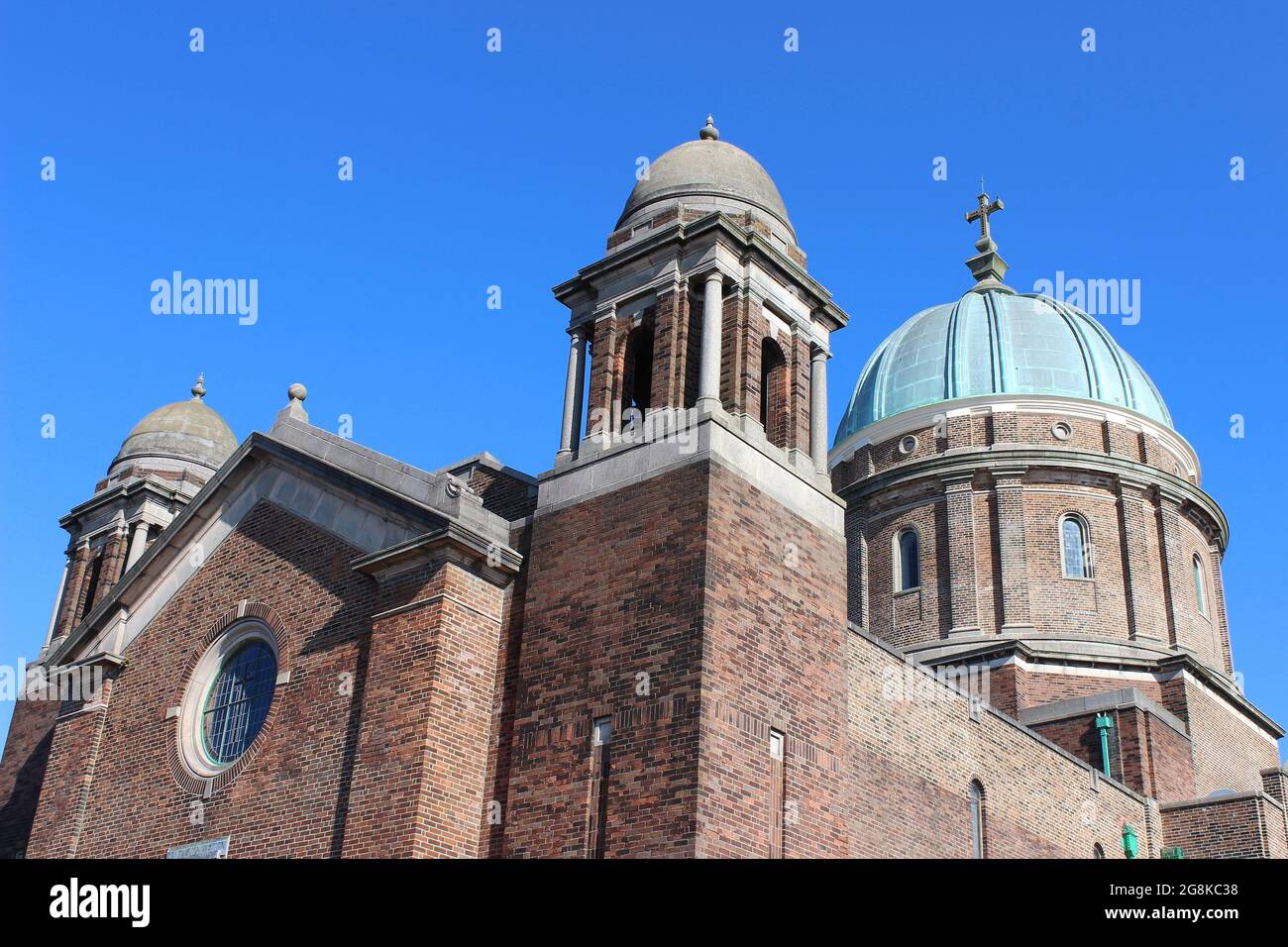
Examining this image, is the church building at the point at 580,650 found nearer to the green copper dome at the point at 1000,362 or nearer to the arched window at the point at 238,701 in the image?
the arched window at the point at 238,701

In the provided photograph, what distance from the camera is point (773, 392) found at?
20.1 metres

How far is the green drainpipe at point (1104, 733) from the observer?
101ft

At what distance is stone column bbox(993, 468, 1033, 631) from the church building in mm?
6917

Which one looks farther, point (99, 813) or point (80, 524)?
point (80, 524)

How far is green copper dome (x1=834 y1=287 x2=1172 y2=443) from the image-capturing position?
38781mm

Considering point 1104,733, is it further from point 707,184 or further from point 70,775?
point 70,775

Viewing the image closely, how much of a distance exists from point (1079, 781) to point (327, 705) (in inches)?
603

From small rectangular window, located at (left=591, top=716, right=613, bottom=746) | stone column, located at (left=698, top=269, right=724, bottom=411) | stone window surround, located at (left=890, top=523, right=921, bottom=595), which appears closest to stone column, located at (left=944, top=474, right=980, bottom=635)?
stone window surround, located at (left=890, top=523, right=921, bottom=595)

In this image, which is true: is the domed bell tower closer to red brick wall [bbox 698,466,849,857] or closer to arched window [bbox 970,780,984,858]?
red brick wall [bbox 698,466,849,857]

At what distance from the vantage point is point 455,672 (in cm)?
1756

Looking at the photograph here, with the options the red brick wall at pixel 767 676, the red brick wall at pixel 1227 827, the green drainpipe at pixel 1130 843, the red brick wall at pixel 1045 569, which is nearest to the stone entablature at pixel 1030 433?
the red brick wall at pixel 1045 569

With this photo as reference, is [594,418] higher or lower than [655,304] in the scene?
lower
